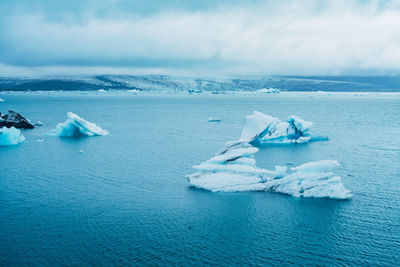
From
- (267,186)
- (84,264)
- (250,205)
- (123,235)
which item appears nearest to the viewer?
(84,264)

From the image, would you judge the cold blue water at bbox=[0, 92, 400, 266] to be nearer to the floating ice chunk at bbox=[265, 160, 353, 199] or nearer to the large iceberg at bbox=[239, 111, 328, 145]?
the floating ice chunk at bbox=[265, 160, 353, 199]

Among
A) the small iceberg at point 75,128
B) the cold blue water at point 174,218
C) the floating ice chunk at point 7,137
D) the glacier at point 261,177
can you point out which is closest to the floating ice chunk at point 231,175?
the glacier at point 261,177

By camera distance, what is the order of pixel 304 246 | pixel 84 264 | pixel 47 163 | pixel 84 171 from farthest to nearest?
1. pixel 47 163
2. pixel 84 171
3. pixel 304 246
4. pixel 84 264

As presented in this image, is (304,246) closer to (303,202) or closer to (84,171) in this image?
(303,202)

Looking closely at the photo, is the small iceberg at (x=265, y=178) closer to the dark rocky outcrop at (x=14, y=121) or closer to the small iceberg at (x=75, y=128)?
the small iceberg at (x=75, y=128)

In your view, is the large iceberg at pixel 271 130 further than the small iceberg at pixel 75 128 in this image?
No

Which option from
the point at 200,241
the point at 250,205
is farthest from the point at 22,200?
the point at 250,205

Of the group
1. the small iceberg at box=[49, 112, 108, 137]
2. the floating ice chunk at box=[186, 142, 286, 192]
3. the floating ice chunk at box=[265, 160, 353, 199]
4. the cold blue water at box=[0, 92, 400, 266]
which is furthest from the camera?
the small iceberg at box=[49, 112, 108, 137]

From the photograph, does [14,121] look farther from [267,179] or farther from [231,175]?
[267,179]

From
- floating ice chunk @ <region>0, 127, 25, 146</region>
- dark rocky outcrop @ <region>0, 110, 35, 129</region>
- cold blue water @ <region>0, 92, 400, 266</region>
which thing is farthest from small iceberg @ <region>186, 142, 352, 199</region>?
dark rocky outcrop @ <region>0, 110, 35, 129</region>
